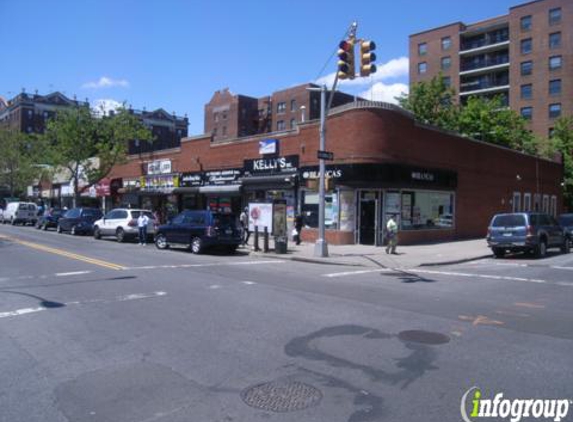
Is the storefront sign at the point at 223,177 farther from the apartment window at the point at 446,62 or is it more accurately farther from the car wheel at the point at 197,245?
the apartment window at the point at 446,62

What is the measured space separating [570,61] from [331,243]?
5172 cm

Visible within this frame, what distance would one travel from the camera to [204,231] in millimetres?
19281

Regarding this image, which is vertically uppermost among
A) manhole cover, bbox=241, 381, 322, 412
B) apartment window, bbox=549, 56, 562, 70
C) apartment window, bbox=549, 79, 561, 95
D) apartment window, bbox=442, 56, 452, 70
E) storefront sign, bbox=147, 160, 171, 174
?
apartment window, bbox=442, 56, 452, 70

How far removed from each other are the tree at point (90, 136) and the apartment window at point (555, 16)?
51.9 metres

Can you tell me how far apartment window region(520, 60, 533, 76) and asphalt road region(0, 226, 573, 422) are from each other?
194 feet

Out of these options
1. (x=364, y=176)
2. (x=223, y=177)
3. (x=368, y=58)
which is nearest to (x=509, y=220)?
(x=364, y=176)

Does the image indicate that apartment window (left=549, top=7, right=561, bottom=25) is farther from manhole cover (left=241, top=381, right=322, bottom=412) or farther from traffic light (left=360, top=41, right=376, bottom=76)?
manhole cover (left=241, top=381, right=322, bottom=412)

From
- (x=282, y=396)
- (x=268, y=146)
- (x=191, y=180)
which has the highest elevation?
(x=268, y=146)

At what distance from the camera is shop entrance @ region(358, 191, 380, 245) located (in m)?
23.4

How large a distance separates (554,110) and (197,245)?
57265mm

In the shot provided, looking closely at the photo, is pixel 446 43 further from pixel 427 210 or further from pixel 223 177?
pixel 223 177

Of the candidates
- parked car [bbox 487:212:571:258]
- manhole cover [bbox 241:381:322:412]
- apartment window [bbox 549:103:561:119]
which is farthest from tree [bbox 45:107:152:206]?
apartment window [bbox 549:103:561:119]

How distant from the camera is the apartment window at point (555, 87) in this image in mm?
59831

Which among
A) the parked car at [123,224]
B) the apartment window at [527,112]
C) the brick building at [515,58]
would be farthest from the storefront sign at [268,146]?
the apartment window at [527,112]
